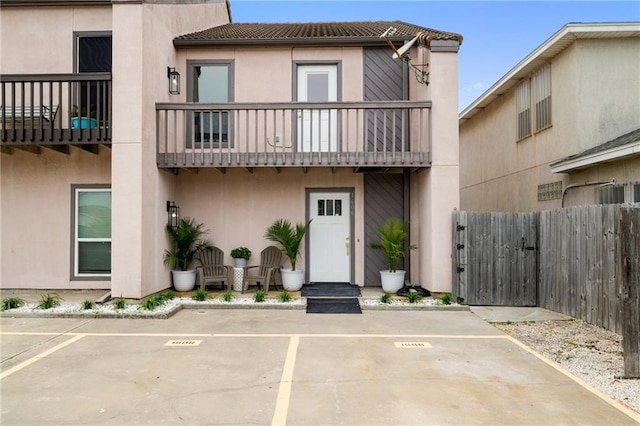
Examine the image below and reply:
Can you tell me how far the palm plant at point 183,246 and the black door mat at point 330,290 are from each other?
2.34 metres

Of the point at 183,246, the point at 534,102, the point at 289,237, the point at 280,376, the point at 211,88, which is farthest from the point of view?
the point at 534,102

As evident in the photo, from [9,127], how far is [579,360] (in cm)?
1001

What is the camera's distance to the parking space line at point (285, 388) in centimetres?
337

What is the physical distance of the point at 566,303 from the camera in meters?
6.80

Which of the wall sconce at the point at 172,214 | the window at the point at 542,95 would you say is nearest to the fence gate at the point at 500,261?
the window at the point at 542,95

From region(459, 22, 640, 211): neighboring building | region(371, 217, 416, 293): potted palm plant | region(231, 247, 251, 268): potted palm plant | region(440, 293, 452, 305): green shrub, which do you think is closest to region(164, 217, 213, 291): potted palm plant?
region(231, 247, 251, 268): potted palm plant

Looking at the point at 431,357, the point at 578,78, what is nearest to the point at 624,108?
the point at 578,78

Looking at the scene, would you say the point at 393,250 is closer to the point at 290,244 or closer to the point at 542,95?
the point at 290,244

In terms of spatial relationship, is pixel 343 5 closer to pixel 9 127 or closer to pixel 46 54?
pixel 46 54

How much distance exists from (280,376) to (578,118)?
7519mm

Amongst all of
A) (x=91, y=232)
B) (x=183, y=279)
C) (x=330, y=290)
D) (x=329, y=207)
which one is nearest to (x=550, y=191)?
(x=329, y=207)

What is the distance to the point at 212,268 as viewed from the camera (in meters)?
8.84

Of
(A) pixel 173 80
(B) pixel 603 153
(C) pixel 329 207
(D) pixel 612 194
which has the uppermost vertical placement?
(A) pixel 173 80

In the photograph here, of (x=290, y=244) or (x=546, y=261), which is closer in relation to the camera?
(x=546, y=261)
